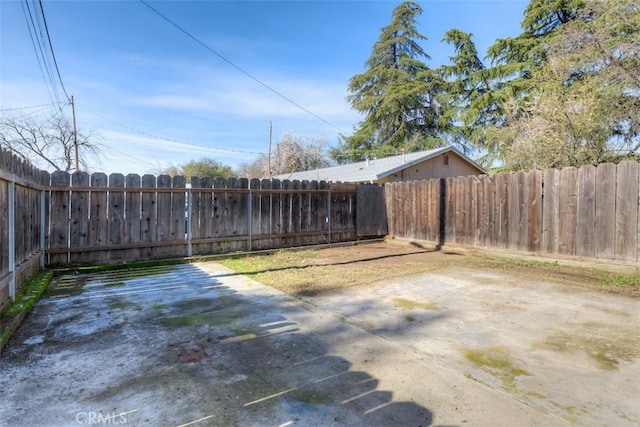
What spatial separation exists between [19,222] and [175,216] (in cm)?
282

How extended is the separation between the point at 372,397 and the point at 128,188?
588cm

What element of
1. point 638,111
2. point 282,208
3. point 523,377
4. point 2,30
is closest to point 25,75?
point 2,30

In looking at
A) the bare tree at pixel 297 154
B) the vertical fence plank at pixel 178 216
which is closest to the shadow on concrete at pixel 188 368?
the vertical fence plank at pixel 178 216

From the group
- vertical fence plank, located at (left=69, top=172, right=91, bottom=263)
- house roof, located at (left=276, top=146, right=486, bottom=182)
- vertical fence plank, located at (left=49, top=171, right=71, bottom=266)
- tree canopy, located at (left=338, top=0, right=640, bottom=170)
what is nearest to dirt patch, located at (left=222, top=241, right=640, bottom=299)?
vertical fence plank, located at (left=69, top=172, right=91, bottom=263)

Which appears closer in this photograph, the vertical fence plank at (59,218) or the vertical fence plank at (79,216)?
the vertical fence plank at (59,218)

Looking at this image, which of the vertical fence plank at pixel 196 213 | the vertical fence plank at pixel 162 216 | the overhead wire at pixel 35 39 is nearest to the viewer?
the overhead wire at pixel 35 39

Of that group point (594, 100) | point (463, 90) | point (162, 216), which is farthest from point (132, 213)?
point (463, 90)

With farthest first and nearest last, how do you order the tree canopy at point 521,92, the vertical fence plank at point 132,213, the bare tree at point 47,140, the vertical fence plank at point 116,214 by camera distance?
the bare tree at point 47,140 < the tree canopy at point 521,92 < the vertical fence plank at point 132,213 < the vertical fence plank at point 116,214

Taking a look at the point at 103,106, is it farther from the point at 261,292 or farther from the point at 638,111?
the point at 638,111

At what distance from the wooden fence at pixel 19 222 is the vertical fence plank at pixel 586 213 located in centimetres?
815

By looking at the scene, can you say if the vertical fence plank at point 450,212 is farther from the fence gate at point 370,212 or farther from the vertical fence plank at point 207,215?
the vertical fence plank at point 207,215

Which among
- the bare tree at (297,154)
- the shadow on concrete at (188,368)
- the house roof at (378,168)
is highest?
the bare tree at (297,154)

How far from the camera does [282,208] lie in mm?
8195

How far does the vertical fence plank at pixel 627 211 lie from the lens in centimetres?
543
